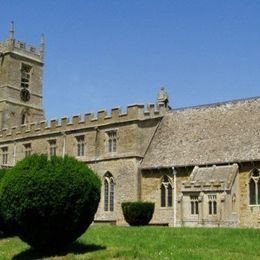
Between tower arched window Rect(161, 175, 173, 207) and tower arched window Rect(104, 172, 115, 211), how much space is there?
3.70 metres

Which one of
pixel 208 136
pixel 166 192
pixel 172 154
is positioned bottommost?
pixel 166 192

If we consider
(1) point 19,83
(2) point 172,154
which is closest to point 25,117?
(1) point 19,83

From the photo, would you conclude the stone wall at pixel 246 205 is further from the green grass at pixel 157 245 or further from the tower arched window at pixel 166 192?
the green grass at pixel 157 245

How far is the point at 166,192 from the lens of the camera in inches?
1361

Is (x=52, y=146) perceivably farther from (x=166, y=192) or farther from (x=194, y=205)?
(x=194, y=205)

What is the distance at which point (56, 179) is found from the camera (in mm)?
18047

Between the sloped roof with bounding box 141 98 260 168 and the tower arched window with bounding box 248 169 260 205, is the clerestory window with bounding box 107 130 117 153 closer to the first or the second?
the sloped roof with bounding box 141 98 260 168

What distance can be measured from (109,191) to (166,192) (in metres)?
4.37

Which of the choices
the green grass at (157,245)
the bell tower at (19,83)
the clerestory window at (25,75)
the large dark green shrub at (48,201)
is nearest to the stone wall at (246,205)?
the green grass at (157,245)

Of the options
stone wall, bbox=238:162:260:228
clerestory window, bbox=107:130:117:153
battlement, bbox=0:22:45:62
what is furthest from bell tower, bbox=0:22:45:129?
stone wall, bbox=238:162:260:228

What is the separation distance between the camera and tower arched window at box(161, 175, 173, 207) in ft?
113

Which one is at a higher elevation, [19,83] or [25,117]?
[19,83]

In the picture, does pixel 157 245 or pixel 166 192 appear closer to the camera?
pixel 157 245

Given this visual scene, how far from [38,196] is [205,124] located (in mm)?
20017
